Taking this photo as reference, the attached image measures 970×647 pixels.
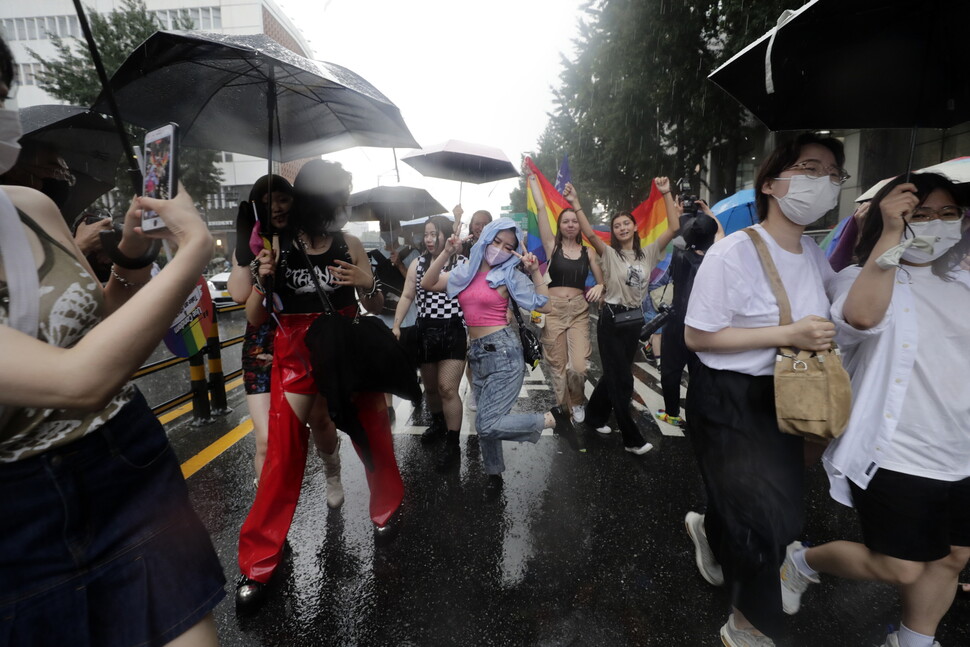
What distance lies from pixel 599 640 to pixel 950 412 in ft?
5.51

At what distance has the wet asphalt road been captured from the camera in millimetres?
2336

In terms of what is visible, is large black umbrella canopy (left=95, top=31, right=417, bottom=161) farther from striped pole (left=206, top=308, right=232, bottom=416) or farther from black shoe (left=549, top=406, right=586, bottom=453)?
black shoe (left=549, top=406, right=586, bottom=453)

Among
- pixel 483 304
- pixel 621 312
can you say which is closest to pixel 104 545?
pixel 483 304

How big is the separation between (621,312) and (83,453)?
13.1ft

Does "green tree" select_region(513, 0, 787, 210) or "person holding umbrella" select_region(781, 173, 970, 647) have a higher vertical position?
"green tree" select_region(513, 0, 787, 210)

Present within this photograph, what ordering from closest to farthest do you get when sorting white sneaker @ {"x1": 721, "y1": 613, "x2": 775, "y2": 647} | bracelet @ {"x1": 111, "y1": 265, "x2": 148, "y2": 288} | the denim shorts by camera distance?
the denim shorts → bracelet @ {"x1": 111, "y1": 265, "x2": 148, "y2": 288} → white sneaker @ {"x1": 721, "y1": 613, "x2": 775, "y2": 647}

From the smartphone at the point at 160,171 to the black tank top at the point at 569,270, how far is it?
3.98m

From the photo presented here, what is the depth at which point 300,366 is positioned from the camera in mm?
2787

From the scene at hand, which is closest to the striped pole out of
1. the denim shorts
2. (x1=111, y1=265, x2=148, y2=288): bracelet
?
(x1=111, y1=265, x2=148, y2=288): bracelet

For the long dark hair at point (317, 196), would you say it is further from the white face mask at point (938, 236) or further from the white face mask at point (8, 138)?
the white face mask at point (938, 236)

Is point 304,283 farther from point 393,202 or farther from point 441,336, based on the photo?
point 393,202

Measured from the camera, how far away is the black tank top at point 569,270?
488cm

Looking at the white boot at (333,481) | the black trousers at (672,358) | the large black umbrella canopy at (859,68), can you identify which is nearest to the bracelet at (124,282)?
the white boot at (333,481)

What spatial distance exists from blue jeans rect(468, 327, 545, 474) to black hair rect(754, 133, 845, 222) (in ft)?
6.31
